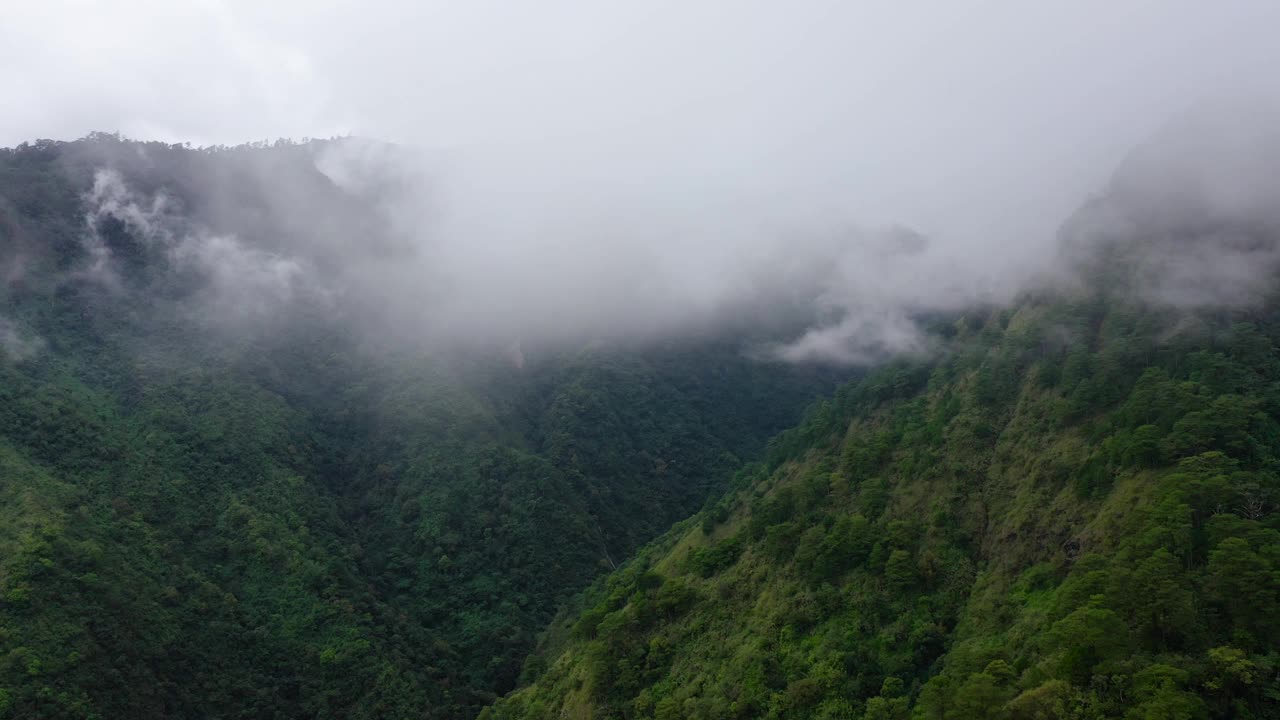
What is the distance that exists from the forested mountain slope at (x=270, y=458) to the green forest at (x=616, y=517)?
0.48 m

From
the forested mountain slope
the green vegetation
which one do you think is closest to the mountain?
the green vegetation

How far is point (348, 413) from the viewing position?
12750 centimetres

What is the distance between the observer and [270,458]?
105m

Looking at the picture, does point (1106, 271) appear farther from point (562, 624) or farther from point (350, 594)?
point (350, 594)

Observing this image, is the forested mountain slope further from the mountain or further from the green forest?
the mountain

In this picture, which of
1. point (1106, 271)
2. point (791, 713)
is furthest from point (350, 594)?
point (1106, 271)

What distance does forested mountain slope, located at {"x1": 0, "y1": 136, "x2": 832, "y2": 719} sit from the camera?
74938 mm

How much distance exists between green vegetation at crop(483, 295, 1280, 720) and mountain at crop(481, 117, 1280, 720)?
0.58ft

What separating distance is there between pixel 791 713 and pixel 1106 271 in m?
54.3

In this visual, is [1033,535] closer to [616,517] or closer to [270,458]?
[616,517]

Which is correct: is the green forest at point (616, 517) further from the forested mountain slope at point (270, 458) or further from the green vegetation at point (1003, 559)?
the forested mountain slope at point (270, 458)

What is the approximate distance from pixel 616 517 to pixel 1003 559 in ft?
235

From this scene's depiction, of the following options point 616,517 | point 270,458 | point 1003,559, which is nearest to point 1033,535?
point 1003,559

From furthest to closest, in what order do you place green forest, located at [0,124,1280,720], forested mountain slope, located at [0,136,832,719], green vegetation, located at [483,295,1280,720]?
forested mountain slope, located at [0,136,832,719], green forest, located at [0,124,1280,720], green vegetation, located at [483,295,1280,720]
